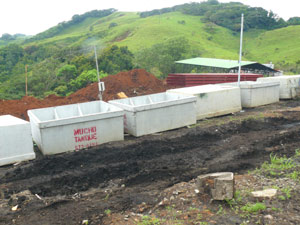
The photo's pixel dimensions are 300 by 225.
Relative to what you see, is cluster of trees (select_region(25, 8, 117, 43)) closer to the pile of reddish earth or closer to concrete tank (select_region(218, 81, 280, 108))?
the pile of reddish earth

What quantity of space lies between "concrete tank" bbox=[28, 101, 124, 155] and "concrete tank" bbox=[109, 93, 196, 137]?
24.6 inches

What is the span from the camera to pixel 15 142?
27.7ft

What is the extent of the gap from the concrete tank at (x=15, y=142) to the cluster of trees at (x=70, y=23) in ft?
282

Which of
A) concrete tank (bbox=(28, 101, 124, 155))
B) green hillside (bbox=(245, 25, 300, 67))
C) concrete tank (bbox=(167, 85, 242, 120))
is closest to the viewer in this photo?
concrete tank (bbox=(28, 101, 124, 155))

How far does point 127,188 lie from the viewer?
673cm

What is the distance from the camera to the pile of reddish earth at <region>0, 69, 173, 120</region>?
51.0 feet

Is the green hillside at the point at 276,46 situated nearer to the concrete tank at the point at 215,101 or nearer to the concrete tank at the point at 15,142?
the concrete tank at the point at 215,101

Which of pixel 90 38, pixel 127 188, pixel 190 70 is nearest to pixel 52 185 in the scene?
pixel 127 188

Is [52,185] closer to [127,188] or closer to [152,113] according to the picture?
[127,188]

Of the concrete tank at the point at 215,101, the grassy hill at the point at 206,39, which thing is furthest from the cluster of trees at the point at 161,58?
the concrete tank at the point at 215,101

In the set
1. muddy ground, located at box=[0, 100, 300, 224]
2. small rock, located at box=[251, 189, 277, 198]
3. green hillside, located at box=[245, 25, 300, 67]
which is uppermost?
green hillside, located at box=[245, 25, 300, 67]

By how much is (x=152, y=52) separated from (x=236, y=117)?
24.6 m

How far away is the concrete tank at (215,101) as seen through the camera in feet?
43.2

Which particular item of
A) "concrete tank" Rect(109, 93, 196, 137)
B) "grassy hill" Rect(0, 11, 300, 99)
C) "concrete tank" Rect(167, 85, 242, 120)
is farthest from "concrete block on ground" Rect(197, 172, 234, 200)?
"grassy hill" Rect(0, 11, 300, 99)
